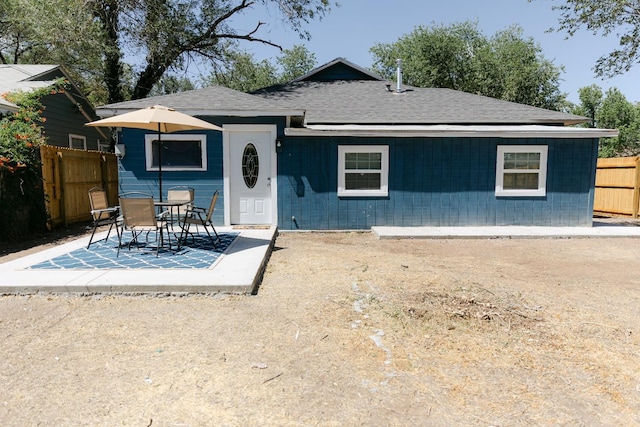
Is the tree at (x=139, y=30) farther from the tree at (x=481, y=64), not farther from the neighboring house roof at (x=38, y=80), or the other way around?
the tree at (x=481, y=64)

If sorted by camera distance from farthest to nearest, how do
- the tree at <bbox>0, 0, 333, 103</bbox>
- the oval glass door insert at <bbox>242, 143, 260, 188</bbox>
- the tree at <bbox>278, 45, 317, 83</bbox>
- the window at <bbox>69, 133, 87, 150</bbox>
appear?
the tree at <bbox>278, 45, 317, 83</bbox> < the window at <bbox>69, 133, 87, 150</bbox> < the tree at <bbox>0, 0, 333, 103</bbox> < the oval glass door insert at <bbox>242, 143, 260, 188</bbox>

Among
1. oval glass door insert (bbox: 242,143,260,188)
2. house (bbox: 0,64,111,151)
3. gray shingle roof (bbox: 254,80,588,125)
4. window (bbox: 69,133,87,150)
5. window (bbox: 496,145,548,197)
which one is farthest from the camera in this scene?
window (bbox: 69,133,87,150)

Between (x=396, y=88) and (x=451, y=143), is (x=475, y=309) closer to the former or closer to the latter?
(x=451, y=143)

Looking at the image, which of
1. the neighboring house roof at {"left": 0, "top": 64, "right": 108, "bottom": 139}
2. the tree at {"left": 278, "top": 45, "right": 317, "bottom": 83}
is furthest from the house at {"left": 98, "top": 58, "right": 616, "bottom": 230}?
the tree at {"left": 278, "top": 45, "right": 317, "bottom": 83}

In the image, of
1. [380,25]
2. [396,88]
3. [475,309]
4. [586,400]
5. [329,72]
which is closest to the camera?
[586,400]

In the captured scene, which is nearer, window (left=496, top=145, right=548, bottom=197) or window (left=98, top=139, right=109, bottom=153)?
window (left=496, top=145, right=548, bottom=197)

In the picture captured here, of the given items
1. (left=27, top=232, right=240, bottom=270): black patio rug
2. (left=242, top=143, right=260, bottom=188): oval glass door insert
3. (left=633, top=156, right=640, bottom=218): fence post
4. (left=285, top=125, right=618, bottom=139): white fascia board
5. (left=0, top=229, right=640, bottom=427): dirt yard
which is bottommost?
(left=0, top=229, right=640, bottom=427): dirt yard

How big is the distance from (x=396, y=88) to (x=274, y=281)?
1005cm

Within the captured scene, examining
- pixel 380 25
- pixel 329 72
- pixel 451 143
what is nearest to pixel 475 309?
pixel 451 143

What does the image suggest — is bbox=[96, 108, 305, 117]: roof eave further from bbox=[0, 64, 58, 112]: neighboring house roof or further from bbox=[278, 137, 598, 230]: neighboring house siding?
bbox=[0, 64, 58, 112]: neighboring house roof

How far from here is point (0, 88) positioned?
438 inches

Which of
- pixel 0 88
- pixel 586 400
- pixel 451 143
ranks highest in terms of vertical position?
pixel 0 88

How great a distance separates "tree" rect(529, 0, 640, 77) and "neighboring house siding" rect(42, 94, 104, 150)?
15758 mm

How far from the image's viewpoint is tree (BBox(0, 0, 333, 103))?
44.3ft
